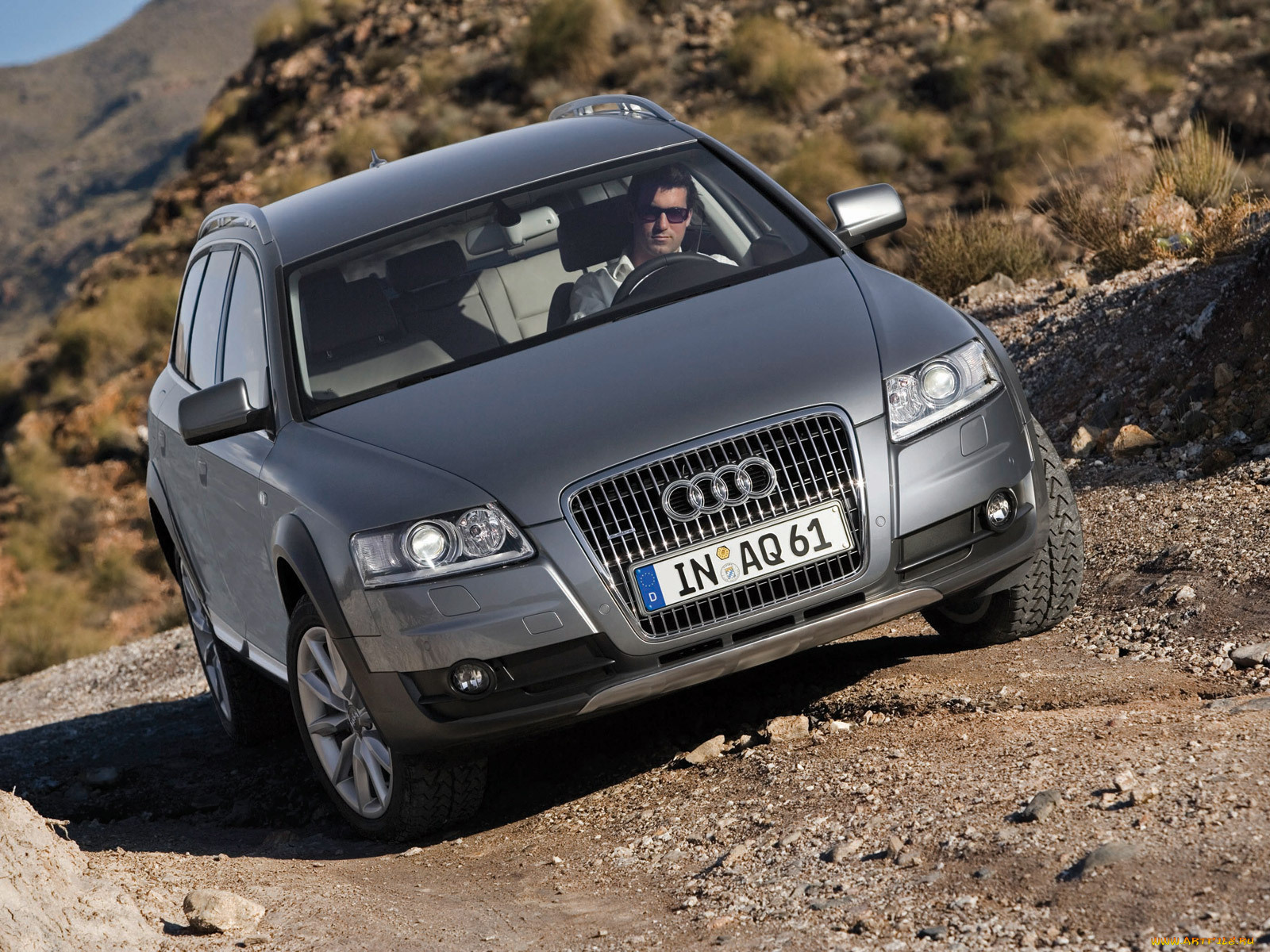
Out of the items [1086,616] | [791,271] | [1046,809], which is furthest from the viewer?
[1086,616]

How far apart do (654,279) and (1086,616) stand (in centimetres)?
187

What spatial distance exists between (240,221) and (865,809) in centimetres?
339

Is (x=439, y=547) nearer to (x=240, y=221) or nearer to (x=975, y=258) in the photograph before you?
(x=240, y=221)

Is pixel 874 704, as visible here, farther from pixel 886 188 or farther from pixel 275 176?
pixel 275 176

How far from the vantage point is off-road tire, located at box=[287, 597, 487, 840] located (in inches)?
171

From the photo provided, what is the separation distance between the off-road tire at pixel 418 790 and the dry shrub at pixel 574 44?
85.0ft

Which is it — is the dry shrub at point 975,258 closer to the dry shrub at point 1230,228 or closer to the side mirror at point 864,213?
the dry shrub at point 1230,228

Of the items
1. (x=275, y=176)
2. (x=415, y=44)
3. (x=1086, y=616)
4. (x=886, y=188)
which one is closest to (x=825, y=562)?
(x=1086, y=616)

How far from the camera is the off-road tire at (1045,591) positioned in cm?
470

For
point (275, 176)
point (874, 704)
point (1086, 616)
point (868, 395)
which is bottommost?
point (275, 176)

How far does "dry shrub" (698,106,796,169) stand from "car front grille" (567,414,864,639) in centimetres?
1984

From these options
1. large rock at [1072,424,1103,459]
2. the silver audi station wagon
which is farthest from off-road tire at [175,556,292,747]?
large rock at [1072,424,1103,459]

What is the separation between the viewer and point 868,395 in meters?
4.04

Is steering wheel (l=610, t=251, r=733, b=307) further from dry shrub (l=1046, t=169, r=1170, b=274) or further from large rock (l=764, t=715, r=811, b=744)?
dry shrub (l=1046, t=169, r=1170, b=274)
